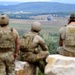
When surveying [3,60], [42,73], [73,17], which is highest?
[73,17]

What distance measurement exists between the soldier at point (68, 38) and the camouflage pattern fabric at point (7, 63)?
6.43 feet

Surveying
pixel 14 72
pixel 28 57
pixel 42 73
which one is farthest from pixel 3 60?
pixel 42 73

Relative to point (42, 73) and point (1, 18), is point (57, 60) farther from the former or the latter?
point (1, 18)

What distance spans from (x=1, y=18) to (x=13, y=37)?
21.7 inches

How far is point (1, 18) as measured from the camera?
1021 centimetres

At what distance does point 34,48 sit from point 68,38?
3.27 feet

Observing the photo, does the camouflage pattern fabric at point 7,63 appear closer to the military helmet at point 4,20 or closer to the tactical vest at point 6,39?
the tactical vest at point 6,39

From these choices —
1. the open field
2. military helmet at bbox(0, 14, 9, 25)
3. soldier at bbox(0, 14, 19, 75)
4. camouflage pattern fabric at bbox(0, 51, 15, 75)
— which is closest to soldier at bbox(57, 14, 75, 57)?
soldier at bbox(0, 14, 19, 75)

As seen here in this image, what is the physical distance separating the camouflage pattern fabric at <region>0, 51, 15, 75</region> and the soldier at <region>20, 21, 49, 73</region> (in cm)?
109

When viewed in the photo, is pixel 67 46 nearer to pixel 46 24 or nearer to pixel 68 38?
pixel 68 38

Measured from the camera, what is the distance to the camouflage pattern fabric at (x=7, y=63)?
10.2 m

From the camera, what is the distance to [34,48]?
11328 millimetres

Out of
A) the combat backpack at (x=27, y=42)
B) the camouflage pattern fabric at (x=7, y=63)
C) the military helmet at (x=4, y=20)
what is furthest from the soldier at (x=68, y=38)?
the military helmet at (x=4, y=20)

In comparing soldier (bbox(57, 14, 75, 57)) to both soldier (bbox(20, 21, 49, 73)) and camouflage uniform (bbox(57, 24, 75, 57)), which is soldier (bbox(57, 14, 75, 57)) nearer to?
camouflage uniform (bbox(57, 24, 75, 57))
